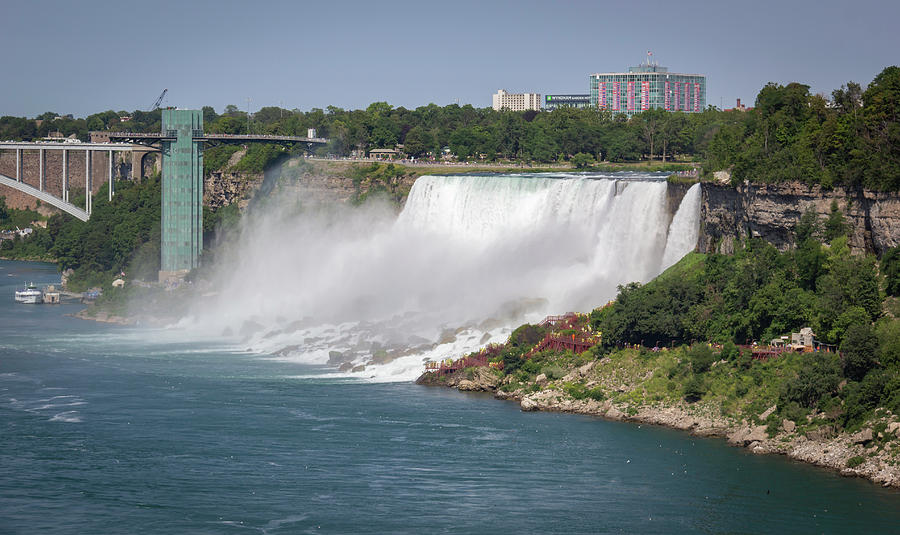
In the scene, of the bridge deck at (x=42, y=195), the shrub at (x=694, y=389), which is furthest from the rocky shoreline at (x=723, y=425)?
the bridge deck at (x=42, y=195)

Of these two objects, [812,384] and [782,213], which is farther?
[782,213]

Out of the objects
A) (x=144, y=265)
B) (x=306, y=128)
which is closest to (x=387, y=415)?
(x=144, y=265)

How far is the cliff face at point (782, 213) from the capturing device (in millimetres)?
42438

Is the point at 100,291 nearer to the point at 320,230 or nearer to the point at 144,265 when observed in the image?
the point at 144,265

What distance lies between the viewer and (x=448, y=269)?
64938 millimetres

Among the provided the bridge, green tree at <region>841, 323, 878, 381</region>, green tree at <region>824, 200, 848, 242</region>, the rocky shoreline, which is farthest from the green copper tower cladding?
green tree at <region>841, 323, 878, 381</region>

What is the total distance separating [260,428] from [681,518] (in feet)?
50.4

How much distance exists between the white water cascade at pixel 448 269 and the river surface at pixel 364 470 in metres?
7.35

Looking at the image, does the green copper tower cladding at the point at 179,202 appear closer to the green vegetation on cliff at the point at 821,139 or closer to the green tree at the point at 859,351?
the green vegetation on cliff at the point at 821,139

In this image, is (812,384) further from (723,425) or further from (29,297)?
(29,297)

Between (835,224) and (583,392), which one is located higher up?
(835,224)

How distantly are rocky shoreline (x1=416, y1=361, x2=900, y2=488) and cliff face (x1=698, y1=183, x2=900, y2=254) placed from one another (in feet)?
26.4

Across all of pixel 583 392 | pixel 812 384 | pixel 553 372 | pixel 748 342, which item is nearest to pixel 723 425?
pixel 812 384

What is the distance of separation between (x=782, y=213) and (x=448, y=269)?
21.7 meters
